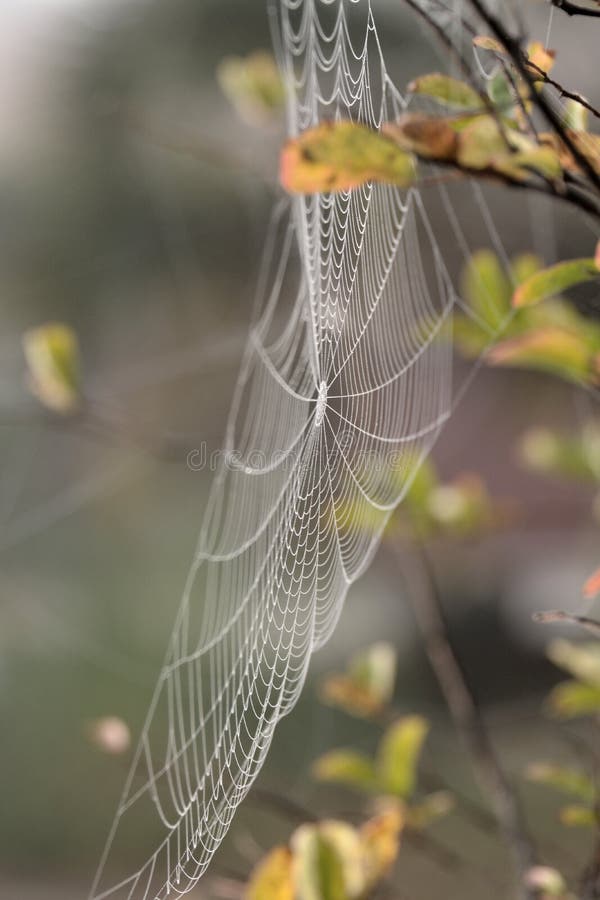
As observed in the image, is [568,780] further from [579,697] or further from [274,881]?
[274,881]

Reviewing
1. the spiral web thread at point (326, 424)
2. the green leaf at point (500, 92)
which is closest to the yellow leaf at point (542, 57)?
the green leaf at point (500, 92)

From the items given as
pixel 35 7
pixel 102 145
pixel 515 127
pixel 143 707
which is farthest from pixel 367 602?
pixel 515 127

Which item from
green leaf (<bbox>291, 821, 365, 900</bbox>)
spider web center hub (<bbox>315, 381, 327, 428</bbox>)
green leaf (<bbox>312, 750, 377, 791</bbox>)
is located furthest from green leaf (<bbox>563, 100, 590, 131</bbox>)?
green leaf (<bbox>312, 750, 377, 791</bbox>)

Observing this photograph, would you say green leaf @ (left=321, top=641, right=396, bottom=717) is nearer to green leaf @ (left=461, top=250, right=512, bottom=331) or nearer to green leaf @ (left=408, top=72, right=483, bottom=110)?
green leaf @ (left=461, top=250, right=512, bottom=331)

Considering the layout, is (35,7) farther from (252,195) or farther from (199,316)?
(199,316)

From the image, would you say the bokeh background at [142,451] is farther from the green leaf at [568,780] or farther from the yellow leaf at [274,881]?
the yellow leaf at [274,881]
